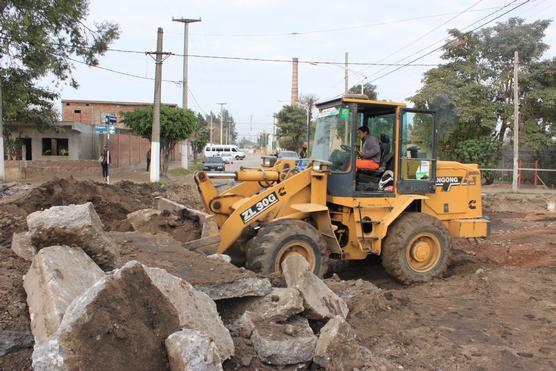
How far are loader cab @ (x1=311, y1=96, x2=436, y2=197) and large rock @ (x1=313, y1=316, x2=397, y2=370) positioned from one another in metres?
3.26

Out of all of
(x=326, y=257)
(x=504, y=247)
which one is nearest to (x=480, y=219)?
(x=504, y=247)

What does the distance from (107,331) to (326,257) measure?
4164 millimetres

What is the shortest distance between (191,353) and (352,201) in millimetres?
4488

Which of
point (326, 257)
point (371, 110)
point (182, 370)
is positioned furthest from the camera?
point (371, 110)

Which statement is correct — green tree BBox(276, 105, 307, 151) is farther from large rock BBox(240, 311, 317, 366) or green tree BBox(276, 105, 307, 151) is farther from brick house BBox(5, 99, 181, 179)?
large rock BBox(240, 311, 317, 366)

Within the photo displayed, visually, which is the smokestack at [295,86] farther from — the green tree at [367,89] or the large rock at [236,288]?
the large rock at [236,288]

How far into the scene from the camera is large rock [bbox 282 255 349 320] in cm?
481

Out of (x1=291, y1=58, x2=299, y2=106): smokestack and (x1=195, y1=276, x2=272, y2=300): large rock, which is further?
(x1=291, y1=58, x2=299, y2=106): smokestack

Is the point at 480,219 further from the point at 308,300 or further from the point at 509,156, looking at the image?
the point at 509,156

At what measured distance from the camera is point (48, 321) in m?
3.49

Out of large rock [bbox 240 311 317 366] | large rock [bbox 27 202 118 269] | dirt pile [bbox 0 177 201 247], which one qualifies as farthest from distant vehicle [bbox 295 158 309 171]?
large rock [bbox 27 202 118 269]

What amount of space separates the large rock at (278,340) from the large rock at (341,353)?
9 centimetres

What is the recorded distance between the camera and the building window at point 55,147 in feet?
94.9

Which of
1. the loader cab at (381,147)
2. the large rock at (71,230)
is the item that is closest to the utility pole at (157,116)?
the loader cab at (381,147)
